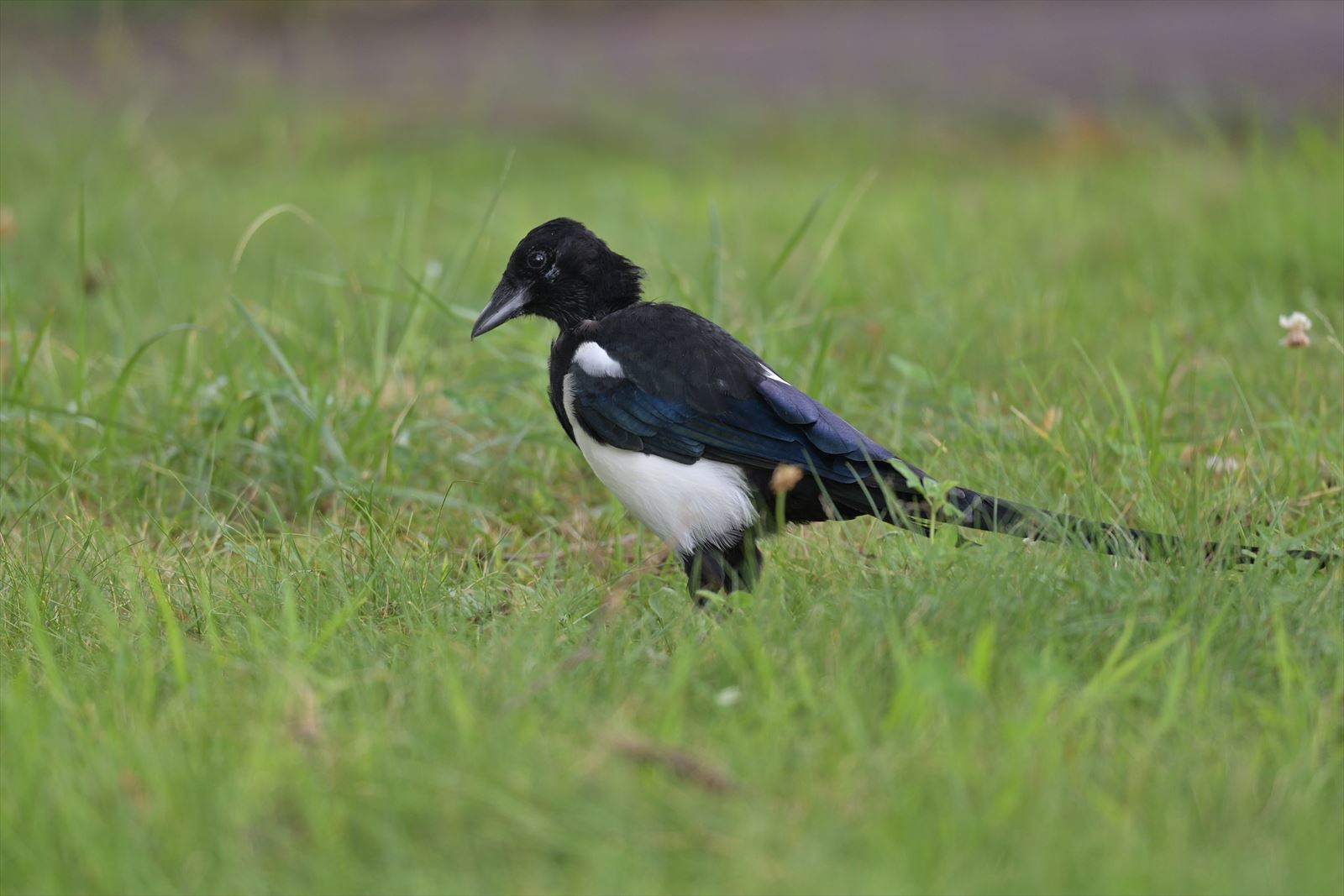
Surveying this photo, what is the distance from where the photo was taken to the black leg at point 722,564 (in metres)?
2.93

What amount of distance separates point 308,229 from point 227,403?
2.91m

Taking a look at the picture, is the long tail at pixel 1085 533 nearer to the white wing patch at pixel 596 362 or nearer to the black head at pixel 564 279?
the white wing patch at pixel 596 362

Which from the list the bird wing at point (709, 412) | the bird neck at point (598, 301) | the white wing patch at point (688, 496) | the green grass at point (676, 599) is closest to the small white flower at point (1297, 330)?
the green grass at point (676, 599)

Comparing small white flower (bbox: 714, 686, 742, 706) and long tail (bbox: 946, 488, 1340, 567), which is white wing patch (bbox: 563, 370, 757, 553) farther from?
small white flower (bbox: 714, 686, 742, 706)

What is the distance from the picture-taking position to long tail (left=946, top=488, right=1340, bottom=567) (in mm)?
2629

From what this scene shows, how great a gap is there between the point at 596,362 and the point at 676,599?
0.54 m

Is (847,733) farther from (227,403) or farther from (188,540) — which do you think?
(227,403)

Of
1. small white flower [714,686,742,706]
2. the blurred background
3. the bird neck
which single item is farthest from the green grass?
the blurred background

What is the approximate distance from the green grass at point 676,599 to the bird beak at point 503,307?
11.2 inches

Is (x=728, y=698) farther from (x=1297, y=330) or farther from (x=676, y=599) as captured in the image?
(x=1297, y=330)

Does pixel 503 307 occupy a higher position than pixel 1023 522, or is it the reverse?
pixel 503 307

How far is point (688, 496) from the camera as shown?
2.94 m

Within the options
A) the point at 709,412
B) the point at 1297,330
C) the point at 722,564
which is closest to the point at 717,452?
the point at 709,412

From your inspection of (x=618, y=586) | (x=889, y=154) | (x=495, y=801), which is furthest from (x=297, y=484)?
(x=889, y=154)
